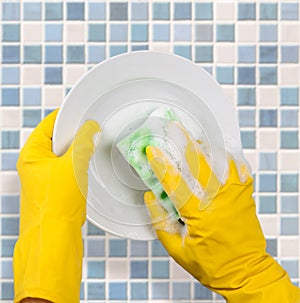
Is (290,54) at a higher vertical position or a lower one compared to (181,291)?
higher

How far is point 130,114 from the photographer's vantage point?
859 mm

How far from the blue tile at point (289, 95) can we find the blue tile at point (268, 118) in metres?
0.02

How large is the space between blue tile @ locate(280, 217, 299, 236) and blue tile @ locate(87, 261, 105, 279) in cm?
26

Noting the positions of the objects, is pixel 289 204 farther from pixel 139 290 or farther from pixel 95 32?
pixel 95 32

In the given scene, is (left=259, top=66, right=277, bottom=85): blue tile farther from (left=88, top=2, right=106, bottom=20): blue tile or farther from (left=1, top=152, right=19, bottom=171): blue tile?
(left=1, top=152, right=19, bottom=171): blue tile

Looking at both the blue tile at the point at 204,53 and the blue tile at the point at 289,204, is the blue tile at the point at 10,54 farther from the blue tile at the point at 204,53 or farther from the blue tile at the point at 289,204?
the blue tile at the point at 289,204

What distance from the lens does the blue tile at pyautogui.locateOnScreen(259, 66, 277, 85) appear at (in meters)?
0.95

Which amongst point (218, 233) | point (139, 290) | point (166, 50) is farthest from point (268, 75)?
point (139, 290)

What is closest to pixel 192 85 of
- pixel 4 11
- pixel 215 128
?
pixel 215 128

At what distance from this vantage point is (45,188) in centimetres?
83

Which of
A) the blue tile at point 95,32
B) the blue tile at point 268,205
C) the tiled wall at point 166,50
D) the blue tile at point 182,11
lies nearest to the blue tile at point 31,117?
the tiled wall at point 166,50

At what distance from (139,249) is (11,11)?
0.38m

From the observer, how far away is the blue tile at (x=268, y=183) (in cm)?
95

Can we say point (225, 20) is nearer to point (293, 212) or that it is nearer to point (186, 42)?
point (186, 42)
